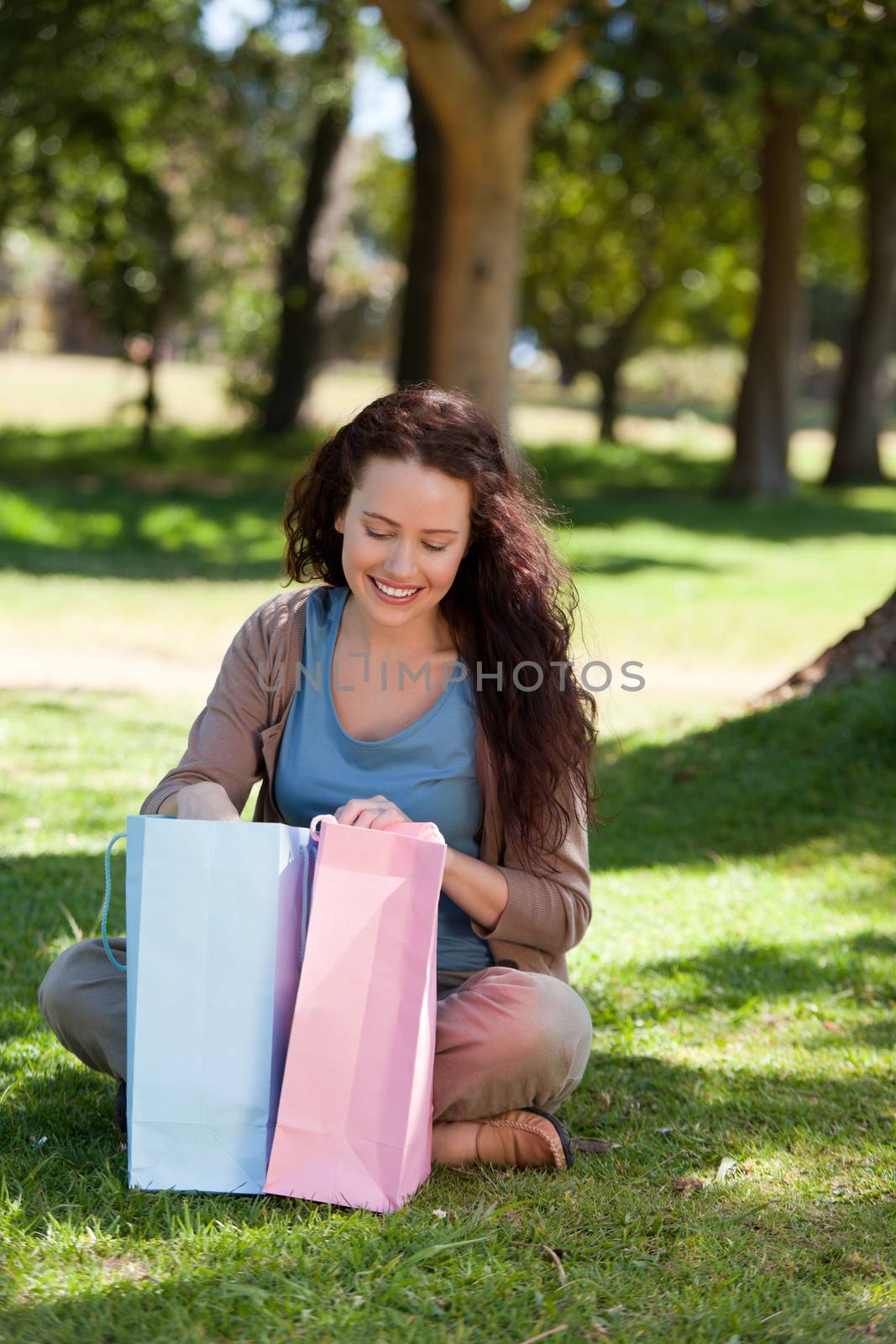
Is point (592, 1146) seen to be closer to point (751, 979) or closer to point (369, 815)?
point (369, 815)

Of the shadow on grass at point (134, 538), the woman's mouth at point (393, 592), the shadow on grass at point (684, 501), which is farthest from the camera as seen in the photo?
the shadow on grass at point (684, 501)

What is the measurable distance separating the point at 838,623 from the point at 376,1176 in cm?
908

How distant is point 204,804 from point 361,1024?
517mm

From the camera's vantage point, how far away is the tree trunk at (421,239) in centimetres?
1561

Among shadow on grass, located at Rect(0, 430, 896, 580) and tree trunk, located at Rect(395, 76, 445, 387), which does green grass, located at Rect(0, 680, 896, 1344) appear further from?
tree trunk, located at Rect(395, 76, 445, 387)

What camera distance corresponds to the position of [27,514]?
39.8 feet

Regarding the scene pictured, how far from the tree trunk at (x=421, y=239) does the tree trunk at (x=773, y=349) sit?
523 cm

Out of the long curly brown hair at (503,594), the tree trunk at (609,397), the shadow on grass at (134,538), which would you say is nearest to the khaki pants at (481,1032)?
the long curly brown hair at (503,594)

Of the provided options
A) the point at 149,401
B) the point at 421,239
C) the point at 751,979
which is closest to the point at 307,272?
the point at 149,401

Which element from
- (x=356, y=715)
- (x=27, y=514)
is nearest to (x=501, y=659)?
(x=356, y=715)

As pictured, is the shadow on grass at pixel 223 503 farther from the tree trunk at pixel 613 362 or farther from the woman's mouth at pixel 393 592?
the woman's mouth at pixel 393 592

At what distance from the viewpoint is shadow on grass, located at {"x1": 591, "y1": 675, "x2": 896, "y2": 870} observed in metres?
5.36

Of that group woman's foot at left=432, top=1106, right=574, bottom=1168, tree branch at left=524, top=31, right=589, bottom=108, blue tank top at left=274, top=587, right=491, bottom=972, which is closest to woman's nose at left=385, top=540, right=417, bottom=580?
blue tank top at left=274, top=587, right=491, bottom=972

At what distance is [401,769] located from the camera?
2873mm
